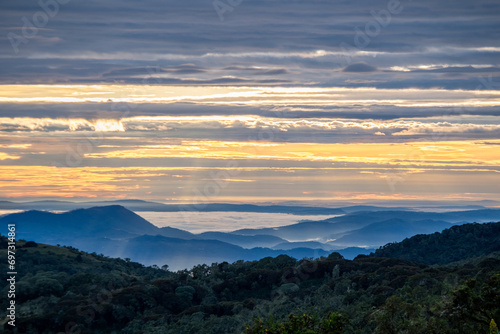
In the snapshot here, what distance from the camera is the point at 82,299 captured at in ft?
283

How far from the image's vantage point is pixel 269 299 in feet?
308

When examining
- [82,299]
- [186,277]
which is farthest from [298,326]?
[186,277]

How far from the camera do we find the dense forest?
45.8 metres

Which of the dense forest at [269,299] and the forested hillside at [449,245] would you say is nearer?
the dense forest at [269,299]

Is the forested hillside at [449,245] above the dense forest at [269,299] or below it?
above

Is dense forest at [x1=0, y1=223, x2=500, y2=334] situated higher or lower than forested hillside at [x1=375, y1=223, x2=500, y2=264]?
lower

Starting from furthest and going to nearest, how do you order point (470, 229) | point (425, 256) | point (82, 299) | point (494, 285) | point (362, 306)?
point (470, 229)
point (425, 256)
point (82, 299)
point (362, 306)
point (494, 285)

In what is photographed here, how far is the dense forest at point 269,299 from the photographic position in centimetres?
4584

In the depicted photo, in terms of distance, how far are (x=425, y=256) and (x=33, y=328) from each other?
93.3 metres

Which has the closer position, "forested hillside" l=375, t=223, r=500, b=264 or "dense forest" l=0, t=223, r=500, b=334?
"dense forest" l=0, t=223, r=500, b=334

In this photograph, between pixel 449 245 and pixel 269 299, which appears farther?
pixel 449 245

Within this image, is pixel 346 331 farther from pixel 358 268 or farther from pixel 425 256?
pixel 425 256

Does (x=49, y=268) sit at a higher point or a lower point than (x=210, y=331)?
higher

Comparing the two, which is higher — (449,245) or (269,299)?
(449,245)
